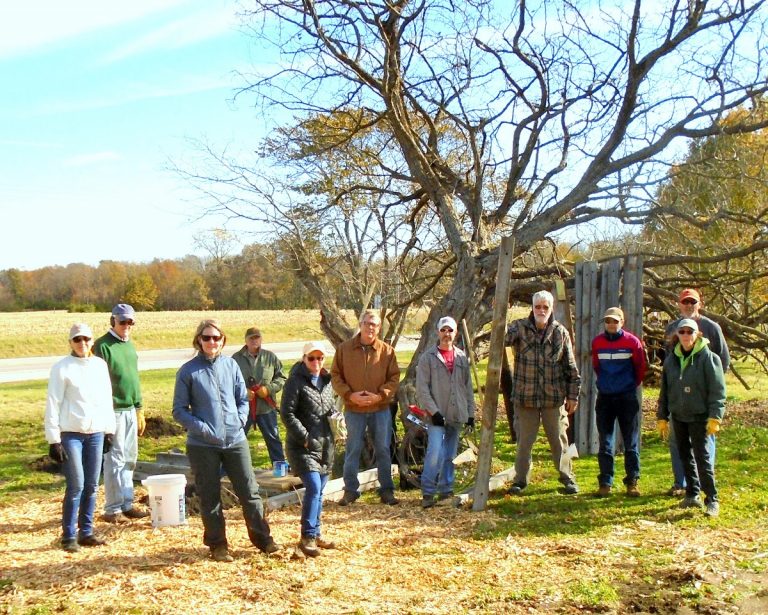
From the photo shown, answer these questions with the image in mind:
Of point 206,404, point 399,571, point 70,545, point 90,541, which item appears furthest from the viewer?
point 90,541

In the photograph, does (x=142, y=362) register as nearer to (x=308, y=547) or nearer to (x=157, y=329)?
(x=157, y=329)

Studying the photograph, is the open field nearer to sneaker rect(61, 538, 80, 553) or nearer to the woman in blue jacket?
sneaker rect(61, 538, 80, 553)

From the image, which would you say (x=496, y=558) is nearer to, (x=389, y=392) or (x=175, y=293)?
(x=389, y=392)

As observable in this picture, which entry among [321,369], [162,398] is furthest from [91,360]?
[162,398]

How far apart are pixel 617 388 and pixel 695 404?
893mm

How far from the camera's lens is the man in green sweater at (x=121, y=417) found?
6875 millimetres

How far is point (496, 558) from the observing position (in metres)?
5.59

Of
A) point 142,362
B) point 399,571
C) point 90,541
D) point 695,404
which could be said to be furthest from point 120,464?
point 142,362

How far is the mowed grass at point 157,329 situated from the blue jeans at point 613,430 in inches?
815

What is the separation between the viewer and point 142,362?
26.2 m

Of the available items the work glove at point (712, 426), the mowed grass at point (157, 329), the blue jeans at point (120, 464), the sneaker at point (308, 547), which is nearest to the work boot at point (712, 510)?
the work glove at point (712, 426)

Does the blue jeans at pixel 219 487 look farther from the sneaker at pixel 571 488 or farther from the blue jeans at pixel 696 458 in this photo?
the blue jeans at pixel 696 458

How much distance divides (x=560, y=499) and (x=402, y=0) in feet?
21.0

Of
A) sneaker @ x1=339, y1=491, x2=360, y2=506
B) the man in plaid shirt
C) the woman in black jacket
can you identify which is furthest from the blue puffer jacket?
the man in plaid shirt
